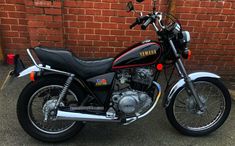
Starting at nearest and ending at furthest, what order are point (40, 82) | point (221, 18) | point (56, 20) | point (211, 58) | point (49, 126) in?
point (40, 82), point (49, 126), point (56, 20), point (221, 18), point (211, 58)

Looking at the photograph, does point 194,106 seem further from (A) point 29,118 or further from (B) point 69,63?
(A) point 29,118

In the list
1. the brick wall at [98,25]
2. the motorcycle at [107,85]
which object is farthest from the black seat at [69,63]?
the brick wall at [98,25]

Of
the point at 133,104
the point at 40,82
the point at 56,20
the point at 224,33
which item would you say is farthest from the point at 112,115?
the point at 224,33

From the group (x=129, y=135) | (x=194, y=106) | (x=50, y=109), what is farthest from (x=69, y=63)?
(x=194, y=106)

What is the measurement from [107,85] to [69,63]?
42cm

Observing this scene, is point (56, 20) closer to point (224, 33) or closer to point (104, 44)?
point (104, 44)

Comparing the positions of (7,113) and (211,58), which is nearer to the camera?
(7,113)

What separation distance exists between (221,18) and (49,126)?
279 centimetres

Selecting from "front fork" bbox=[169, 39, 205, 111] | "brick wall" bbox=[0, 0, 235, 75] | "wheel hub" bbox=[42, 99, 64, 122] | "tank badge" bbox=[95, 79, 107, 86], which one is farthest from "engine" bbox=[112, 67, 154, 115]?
"brick wall" bbox=[0, 0, 235, 75]

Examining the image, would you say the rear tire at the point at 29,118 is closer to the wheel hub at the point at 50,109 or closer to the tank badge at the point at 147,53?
the wheel hub at the point at 50,109

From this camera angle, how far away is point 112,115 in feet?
8.88

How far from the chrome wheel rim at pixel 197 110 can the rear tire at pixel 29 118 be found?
3.52 ft

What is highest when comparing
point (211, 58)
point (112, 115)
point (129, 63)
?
point (129, 63)

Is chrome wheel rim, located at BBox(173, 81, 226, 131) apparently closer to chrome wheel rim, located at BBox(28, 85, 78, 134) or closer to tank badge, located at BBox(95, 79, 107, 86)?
tank badge, located at BBox(95, 79, 107, 86)
